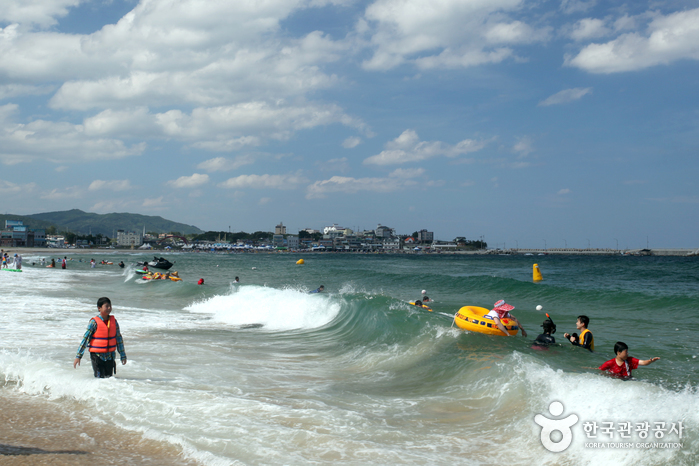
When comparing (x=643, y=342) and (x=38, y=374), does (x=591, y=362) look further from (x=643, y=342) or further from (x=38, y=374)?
(x=38, y=374)

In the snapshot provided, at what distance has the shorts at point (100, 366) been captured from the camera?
7494 millimetres

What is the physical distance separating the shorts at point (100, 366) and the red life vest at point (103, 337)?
17cm

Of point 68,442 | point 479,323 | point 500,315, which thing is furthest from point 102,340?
point 500,315

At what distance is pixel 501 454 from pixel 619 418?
1564mm

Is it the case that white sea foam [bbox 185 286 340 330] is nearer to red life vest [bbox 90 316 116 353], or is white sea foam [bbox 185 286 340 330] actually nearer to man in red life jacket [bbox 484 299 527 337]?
man in red life jacket [bbox 484 299 527 337]

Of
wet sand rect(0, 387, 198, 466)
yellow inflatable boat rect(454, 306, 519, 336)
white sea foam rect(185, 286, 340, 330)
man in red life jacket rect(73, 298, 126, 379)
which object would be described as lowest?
white sea foam rect(185, 286, 340, 330)

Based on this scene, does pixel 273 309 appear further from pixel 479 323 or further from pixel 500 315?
pixel 500 315

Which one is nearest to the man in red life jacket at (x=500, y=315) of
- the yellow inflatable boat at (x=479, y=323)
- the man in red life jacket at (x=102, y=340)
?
the yellow inflatable boat at (x=479, y=323)

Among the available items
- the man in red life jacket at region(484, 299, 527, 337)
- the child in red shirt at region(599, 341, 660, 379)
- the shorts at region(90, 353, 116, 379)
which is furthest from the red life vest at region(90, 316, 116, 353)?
the man in red life jacket at region(484, 299, 527, 337)

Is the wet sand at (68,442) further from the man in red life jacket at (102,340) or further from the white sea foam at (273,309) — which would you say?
the white sea foam at (273,309)

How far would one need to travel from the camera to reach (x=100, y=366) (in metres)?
7.56

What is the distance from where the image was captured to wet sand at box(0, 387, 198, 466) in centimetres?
525

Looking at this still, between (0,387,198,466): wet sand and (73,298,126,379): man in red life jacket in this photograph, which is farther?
(73,298,126,379): man in red life jacket

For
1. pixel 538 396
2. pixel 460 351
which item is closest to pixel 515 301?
pixel 460 351
